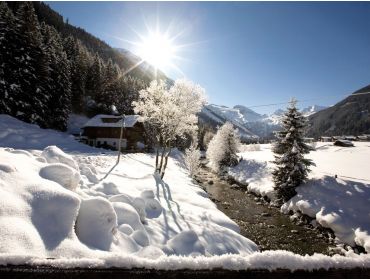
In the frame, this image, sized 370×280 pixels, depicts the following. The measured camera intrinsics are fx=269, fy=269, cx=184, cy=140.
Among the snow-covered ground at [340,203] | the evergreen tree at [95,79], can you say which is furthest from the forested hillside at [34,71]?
the snow-covered ground at [340,203]

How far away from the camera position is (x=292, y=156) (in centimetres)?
2923

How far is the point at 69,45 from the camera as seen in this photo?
7212 cm

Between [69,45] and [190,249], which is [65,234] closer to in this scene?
[190,249]

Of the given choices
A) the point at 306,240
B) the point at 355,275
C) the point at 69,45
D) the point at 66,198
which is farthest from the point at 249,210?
the point at 69,45

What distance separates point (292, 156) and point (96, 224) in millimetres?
26144

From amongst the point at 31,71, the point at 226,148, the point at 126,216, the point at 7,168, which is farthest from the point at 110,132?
the point at 7,168

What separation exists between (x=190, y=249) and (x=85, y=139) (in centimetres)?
5475

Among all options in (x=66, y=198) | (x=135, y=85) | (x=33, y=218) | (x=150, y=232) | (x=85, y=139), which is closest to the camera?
(x=33, y=218)

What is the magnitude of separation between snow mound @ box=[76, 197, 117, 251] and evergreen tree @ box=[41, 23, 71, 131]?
50966 mm

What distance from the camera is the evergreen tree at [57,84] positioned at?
53625mm

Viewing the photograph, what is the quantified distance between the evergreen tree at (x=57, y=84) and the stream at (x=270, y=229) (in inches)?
1520

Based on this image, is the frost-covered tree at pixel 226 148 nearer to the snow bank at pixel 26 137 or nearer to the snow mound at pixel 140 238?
the snow bank at pixel 26 137

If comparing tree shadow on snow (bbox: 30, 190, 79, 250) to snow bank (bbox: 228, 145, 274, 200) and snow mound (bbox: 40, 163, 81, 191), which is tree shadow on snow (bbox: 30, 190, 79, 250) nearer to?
snow mound (bbox: 40, 163, 81, 191)

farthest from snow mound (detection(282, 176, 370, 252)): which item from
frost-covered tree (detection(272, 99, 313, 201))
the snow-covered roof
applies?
the snow-covered roof
